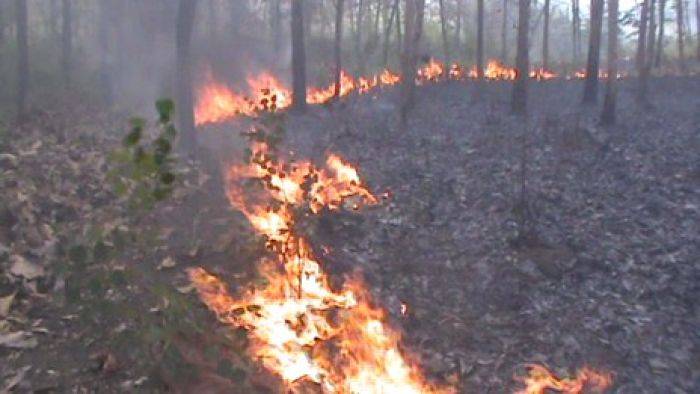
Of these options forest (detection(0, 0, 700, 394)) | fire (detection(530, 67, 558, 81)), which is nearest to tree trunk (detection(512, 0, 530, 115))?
forest (detection(0, 0, 700, 394))

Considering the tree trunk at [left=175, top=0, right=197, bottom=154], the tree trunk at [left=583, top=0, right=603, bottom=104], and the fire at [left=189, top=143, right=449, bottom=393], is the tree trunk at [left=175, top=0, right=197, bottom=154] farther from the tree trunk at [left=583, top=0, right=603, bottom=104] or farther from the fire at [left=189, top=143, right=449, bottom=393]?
the tree trunk at [left=583, top=0, right=603, bottom=104]

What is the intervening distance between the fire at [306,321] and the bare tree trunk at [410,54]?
27.0ft

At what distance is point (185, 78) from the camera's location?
49.4 ft

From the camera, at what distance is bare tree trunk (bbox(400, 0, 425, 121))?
1656cm

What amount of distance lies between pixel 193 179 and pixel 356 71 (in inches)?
602

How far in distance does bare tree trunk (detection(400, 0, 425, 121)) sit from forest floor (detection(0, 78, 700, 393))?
2.03 meters

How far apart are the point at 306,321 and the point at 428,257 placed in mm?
2995

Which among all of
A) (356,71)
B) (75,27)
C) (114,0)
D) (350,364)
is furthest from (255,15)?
(350,364)

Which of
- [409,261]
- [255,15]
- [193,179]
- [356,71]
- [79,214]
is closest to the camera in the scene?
[79,214]

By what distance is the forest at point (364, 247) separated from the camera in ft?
15.8

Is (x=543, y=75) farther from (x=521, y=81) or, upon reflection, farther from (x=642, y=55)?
(x=521, y=81)

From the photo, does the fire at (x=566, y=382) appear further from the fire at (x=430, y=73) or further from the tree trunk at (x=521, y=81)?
the fire at (x=430, y=73)

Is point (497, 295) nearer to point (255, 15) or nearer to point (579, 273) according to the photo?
point (579, 273)

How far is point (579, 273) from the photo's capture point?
8.70 metres
